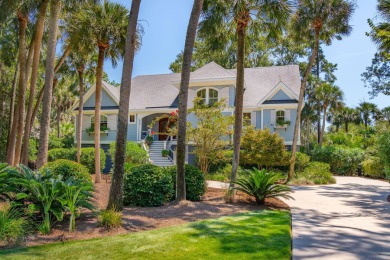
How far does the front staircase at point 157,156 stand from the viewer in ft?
80.8

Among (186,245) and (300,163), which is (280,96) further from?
(186,245)

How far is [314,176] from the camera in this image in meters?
19.5

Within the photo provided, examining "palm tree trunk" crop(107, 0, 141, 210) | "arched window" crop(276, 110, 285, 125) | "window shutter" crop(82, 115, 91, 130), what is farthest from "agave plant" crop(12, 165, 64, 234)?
"window shutter" crop(82, 115, 91, 130)

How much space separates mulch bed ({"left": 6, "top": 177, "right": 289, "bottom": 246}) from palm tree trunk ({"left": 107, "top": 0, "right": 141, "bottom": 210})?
541 millimetres

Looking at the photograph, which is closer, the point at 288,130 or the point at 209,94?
the point at 288,130

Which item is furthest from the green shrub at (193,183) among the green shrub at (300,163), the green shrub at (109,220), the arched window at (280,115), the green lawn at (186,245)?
the arched window at (280,115)

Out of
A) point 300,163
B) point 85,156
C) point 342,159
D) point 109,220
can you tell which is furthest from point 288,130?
point 109,220

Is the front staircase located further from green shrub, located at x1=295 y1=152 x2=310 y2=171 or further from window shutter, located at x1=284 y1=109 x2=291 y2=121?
window shutter, located at x1=284 y1=109 x2=291 y2=121

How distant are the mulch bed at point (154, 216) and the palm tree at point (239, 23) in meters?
1.12

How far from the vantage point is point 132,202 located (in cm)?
986

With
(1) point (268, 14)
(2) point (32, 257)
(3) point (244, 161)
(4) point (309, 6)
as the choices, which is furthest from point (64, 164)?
(4) point (309, 6)

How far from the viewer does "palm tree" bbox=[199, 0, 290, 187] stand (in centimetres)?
1171

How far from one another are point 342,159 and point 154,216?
20678mm

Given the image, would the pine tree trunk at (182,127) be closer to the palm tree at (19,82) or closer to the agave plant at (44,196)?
the agave plant at (44,196)
